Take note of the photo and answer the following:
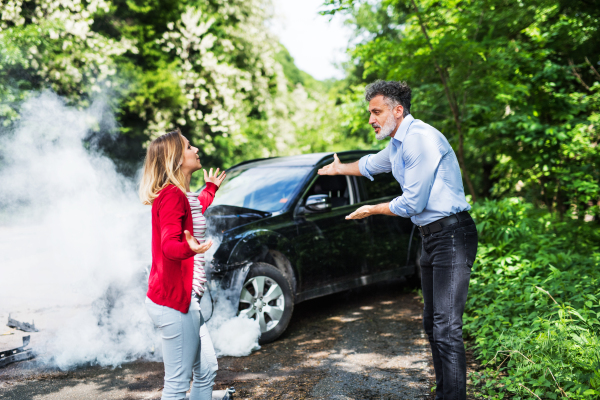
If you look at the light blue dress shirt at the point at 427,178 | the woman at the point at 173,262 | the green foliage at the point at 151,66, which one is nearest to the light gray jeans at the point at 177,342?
the woman at the point at 173,262

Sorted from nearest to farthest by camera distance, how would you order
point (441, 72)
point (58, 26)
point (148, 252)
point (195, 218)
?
point (195, 218) → point (148, 252) → point (441, 72) → point (58, 26)

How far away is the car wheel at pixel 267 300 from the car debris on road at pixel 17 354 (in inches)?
77.5

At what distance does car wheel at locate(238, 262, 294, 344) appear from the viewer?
4.78 meters

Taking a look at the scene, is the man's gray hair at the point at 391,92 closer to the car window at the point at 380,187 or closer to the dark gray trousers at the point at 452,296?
the dark gray trousers at the point at 452,296

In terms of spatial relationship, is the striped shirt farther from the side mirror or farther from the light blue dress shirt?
the side mirror

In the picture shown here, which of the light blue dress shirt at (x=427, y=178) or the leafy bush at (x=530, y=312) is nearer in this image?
the light blue dress shirt at (x=427, y=178)

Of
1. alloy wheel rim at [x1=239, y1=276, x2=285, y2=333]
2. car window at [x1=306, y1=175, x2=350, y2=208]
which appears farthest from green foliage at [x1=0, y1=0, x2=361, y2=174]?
alloy wheel rim at [x1=239, y1=276, x2=285, y2=333]

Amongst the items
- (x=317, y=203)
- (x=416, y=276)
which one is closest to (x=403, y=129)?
(x=317, y=203)

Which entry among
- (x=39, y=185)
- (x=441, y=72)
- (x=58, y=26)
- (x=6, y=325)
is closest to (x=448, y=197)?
(x=6, y=325)

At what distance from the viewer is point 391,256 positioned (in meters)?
6.36

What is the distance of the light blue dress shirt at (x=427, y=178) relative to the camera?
118 inches

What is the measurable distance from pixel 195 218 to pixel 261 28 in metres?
17.3

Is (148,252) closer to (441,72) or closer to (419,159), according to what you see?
(419,159)

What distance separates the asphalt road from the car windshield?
146 cm
